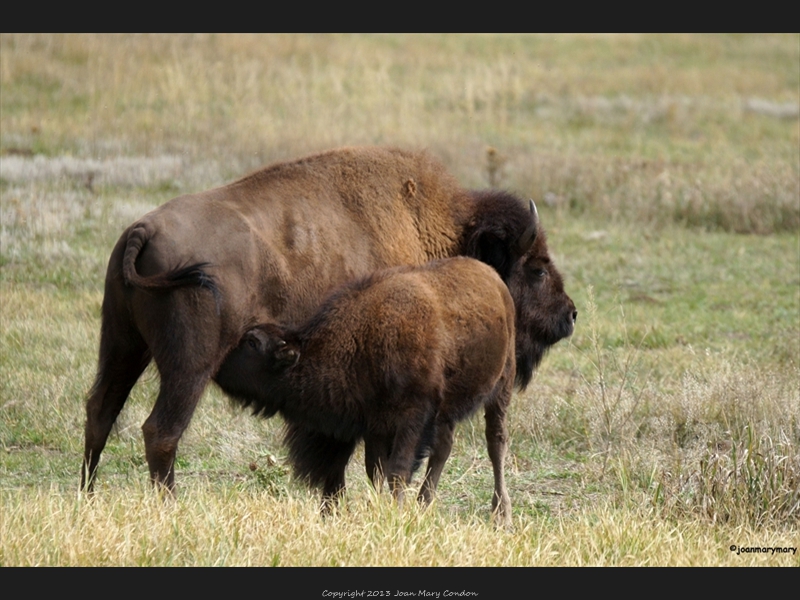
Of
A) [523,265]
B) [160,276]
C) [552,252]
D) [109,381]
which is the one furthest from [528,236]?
[552,252]

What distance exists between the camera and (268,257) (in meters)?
6.02

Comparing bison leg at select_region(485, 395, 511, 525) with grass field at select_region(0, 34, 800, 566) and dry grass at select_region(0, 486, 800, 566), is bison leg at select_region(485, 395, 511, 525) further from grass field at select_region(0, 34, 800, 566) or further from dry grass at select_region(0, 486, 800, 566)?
dry grass at select_region(0, 486, 800, 566)

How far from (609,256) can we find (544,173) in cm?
337

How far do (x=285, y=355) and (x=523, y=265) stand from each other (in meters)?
2.10

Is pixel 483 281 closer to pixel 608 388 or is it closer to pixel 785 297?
pixel 608 388

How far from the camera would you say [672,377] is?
9312 mm

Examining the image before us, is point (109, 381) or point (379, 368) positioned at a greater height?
point (379, 368)

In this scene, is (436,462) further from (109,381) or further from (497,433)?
(109,381)

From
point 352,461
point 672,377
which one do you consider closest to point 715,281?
point 672,377

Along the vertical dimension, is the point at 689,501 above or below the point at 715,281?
above

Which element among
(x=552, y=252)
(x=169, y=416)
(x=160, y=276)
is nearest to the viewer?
(x=160, y=276)

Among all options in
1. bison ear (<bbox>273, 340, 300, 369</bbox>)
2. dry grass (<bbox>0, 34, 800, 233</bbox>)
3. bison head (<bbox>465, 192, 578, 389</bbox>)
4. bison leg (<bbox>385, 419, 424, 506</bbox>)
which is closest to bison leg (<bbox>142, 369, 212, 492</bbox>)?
bison ear (<bbox>273, 340, 300, 369</bbox>)

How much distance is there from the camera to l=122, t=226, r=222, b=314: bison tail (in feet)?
17.9

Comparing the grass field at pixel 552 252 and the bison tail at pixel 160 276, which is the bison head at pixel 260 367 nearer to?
the bison tail at pixel 160 276
